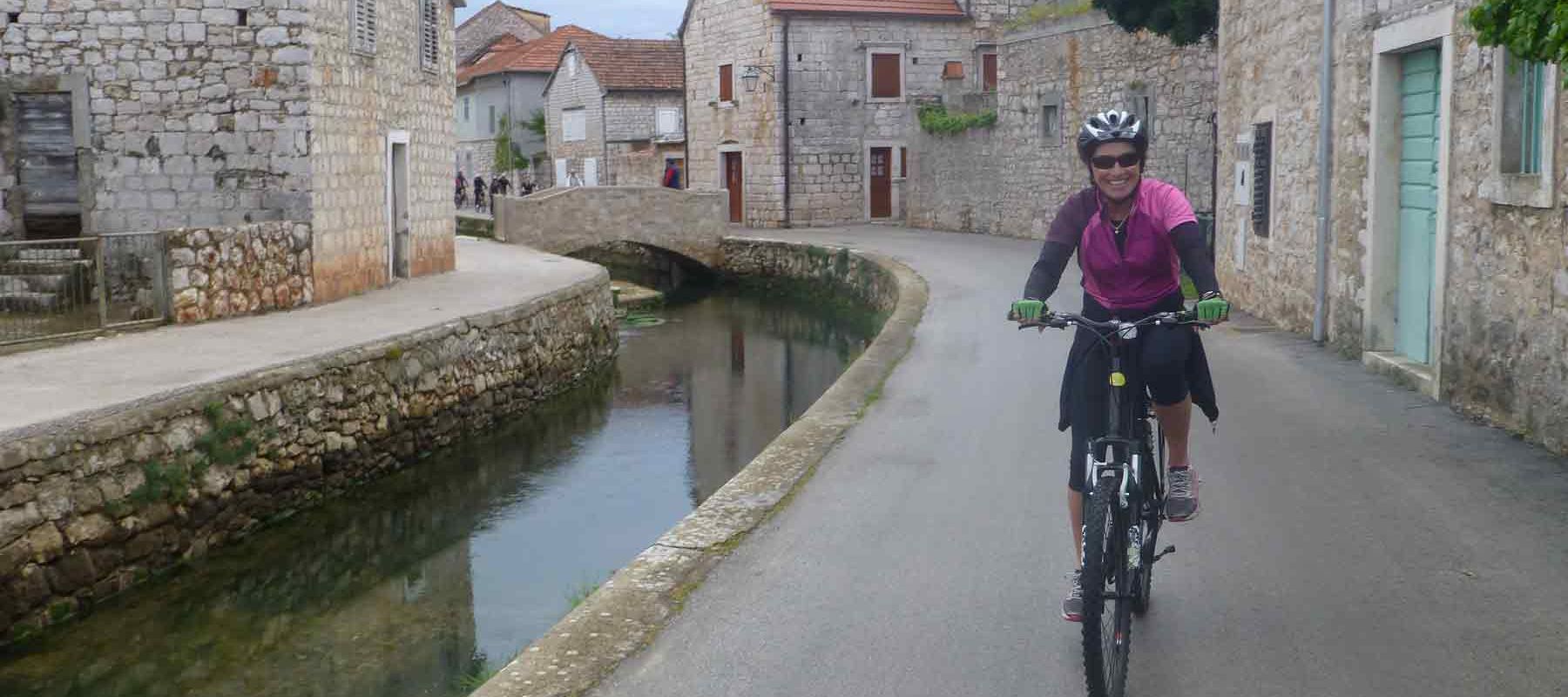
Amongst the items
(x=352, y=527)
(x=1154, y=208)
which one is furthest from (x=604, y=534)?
(x=1154, y=208)

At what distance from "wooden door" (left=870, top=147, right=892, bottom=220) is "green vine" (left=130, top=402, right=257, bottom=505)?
29582 mm

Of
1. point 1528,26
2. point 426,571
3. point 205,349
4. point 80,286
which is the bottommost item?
point 426,571

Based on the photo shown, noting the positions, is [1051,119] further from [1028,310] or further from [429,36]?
[1028,310]

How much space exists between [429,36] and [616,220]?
11425 mm

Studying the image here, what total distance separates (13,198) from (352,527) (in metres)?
7.85

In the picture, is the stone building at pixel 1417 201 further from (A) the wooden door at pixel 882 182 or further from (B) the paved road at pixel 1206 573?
(A) the wooden door at pixel 882 182

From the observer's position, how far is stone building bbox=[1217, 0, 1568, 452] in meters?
8.42

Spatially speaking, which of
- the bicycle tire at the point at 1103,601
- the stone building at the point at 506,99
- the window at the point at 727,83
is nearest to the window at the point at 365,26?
the bicycle tire at the point at 1103,601

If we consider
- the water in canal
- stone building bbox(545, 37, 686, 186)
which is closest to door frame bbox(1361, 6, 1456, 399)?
the water in canal

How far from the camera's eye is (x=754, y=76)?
128 feet

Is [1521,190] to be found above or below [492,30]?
below

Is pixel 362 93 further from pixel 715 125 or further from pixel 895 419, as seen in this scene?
pixel 715 125

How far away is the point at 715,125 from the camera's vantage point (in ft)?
136

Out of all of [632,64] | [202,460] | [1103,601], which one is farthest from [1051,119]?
[1103,601]
